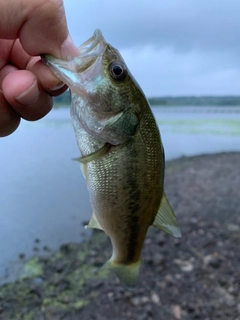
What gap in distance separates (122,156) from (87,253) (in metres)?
6.69

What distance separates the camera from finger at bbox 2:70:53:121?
7.33 feet

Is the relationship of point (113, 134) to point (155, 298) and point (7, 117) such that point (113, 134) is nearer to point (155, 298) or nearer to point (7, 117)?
point (7, 117)

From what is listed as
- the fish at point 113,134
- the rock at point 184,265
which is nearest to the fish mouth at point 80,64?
the fish at point 113,134

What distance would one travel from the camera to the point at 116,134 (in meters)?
2.02

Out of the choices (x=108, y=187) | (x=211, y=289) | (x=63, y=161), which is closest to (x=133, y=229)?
(x=108, y=187)

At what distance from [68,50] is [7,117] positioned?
63 centimetres

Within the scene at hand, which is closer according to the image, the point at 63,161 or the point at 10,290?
the point at 10,290

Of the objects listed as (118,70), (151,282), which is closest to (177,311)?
(151,282)

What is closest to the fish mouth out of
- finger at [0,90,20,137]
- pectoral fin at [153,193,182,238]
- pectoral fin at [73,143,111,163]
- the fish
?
the fish

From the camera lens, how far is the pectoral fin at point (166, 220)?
7.04ft

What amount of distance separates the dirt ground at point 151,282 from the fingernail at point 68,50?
174 inches

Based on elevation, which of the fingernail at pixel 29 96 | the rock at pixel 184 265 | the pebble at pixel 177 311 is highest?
the fingernail at pixel 29 96

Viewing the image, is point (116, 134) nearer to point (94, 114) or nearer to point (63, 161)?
point (94, 114)

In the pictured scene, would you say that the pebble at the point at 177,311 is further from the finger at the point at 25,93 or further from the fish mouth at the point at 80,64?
the fish mouth at the point at 80,64
